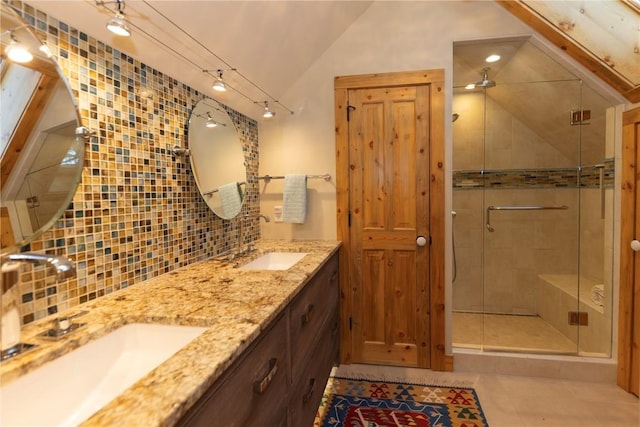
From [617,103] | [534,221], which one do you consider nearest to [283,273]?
[617,103]

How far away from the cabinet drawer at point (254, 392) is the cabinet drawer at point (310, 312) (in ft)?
0.35

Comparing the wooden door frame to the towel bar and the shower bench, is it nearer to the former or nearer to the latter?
the towel bar

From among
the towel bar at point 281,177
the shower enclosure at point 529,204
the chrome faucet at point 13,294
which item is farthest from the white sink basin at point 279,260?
the shower enclosure at point 529,204

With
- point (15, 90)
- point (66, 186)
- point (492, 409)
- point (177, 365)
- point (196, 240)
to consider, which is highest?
point (15, 90)

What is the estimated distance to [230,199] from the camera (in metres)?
2.01

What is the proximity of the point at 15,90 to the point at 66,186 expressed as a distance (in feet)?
0.91

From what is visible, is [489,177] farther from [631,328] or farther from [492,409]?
[492,409]

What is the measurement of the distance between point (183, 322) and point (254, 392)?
282 millimetres

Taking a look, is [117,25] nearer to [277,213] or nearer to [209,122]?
[209,122]

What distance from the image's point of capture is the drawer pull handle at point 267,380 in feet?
3.00

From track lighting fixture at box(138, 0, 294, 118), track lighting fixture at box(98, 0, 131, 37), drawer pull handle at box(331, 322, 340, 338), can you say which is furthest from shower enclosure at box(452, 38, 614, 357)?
track lighting fixture at box(98, 0, 131, 37)

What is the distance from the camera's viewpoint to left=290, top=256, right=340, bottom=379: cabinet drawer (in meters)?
1.28

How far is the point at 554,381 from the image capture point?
2154 millimetres

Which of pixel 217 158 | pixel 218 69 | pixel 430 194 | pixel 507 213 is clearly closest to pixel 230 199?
pixel 217 158
